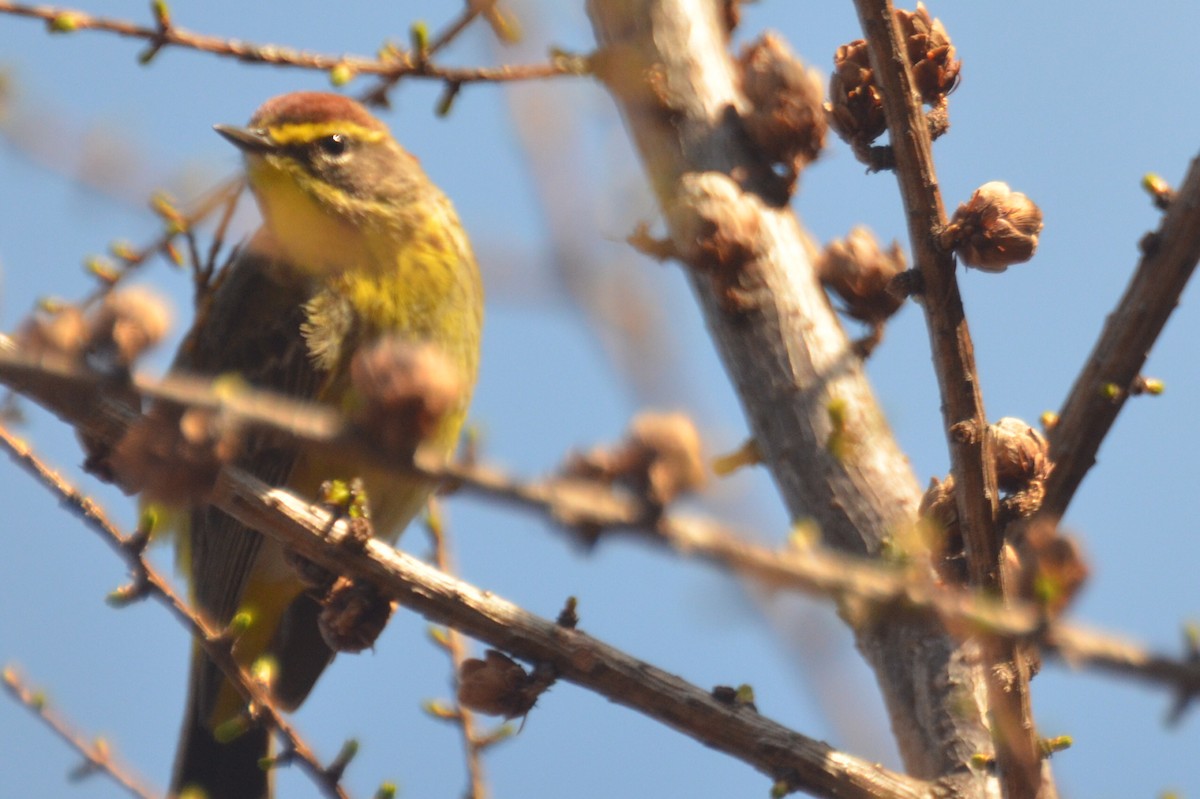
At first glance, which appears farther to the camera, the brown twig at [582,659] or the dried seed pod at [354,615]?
the dried seed pod at [354,615]

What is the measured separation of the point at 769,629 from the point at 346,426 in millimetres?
828

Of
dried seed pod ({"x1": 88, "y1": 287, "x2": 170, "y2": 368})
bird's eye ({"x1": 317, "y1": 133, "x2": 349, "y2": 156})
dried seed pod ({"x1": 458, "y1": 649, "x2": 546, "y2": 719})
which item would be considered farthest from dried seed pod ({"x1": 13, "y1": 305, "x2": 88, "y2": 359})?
bird's eye ({"x1": 317, "y1": 133, "x2": 349, "y2": 156})

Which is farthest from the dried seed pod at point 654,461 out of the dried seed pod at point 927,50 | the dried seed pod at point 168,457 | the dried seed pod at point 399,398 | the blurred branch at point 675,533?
the dried seed pod at point 927,50

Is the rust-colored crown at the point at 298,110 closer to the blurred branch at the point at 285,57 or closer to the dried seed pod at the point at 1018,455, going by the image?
the blurred branch at the point at 285,57

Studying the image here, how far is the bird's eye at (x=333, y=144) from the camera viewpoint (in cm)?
445

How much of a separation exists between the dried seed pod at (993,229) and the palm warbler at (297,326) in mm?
1979

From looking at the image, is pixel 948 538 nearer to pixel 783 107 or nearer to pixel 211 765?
pixel 783 107

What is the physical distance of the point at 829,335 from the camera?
297 centimetres

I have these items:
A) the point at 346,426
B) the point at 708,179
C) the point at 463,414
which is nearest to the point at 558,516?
the point at 346,426

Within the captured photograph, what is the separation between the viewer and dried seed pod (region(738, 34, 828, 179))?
305 centimetres

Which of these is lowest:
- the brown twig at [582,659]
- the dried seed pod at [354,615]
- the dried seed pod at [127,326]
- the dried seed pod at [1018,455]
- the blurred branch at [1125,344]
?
the dried seed pod at [127,326]

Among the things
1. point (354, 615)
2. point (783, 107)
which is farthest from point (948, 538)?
point (783, 107)

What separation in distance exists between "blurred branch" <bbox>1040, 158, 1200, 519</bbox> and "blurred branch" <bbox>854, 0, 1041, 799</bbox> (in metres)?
0.35

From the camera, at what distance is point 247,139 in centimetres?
425
